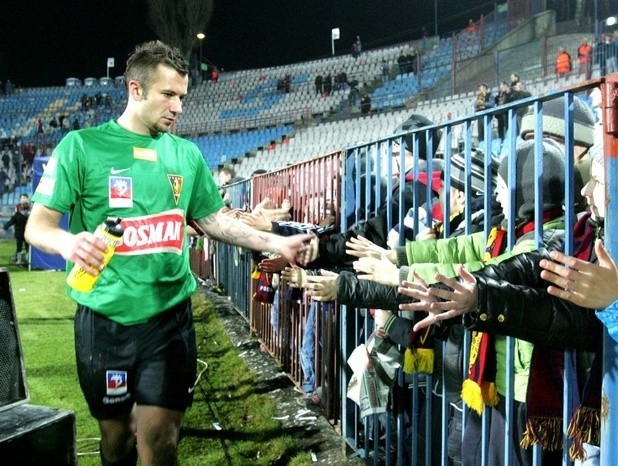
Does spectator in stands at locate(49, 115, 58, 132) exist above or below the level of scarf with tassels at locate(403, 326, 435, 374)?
above

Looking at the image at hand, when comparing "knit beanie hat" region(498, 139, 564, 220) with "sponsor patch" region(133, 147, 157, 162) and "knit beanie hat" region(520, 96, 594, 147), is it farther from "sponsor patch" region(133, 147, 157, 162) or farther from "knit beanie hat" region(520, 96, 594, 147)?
"sponsor patch" region(133, 147, 157, 162)

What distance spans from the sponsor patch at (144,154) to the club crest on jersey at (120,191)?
125 millimetres

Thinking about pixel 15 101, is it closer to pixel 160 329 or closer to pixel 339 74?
pixel 339 74

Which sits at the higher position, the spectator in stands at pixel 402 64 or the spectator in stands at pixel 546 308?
the spectator in stands at pixel 402 64

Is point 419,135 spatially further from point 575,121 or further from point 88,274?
point 88,274

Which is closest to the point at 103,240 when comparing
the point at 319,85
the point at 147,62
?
the point at 147,62

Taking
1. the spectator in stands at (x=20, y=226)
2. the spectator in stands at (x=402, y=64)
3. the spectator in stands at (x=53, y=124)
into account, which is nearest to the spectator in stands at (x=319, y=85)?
the spectator in stands at (x=402, y=64)

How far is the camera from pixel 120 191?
2723 mm

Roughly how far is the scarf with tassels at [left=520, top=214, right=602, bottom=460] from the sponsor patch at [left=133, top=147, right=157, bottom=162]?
1.87 meters

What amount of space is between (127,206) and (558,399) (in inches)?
76.3

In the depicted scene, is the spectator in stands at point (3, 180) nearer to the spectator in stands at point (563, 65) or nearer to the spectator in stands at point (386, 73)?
the spectator in stands at point (386, 73)

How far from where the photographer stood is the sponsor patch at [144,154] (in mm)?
2797

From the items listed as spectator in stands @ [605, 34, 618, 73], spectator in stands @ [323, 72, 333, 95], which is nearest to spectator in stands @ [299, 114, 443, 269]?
spectator in stands @ [605, 34, 618, 73]

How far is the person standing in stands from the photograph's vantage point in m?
2.65
